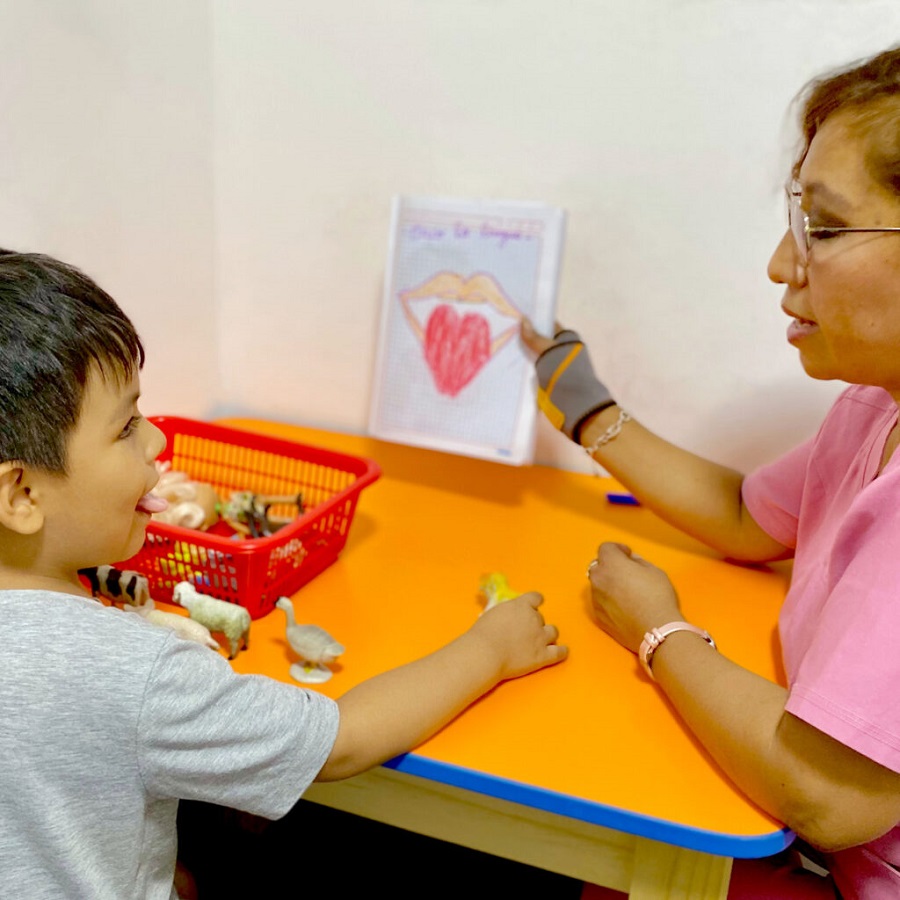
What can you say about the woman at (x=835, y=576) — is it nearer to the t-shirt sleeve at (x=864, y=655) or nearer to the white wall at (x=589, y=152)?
the t-shirt sleeve at (x=864, y=655)

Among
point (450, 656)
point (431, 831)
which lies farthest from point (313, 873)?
point (450, 656)

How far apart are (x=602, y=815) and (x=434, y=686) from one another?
0.16m

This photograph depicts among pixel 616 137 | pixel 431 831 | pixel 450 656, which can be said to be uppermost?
pixel 616 137

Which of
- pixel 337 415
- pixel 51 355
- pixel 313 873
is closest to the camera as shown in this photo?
pixel 51 355

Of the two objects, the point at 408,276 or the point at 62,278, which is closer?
the point at 62,278

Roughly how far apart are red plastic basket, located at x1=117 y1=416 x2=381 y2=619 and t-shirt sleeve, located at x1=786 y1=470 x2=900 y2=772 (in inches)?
18.6

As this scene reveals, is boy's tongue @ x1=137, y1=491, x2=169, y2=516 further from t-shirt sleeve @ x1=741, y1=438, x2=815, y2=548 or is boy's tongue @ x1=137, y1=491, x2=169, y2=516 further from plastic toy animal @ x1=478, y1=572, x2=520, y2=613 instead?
t-shirt sleeve @ x1=741, y1=438, x2=815, y2=548

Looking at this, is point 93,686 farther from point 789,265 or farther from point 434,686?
point 789,265

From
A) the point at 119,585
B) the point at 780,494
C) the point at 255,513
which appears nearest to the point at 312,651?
the point at 119,585

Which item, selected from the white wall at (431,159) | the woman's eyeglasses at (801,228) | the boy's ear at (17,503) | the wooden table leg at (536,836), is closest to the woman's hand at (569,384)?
the white wall at (431,159)

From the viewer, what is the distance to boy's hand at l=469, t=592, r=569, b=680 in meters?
0.74

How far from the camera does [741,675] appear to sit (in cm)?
69

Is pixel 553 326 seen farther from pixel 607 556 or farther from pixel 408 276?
pixel 607 556

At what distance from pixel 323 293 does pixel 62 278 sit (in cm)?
68
